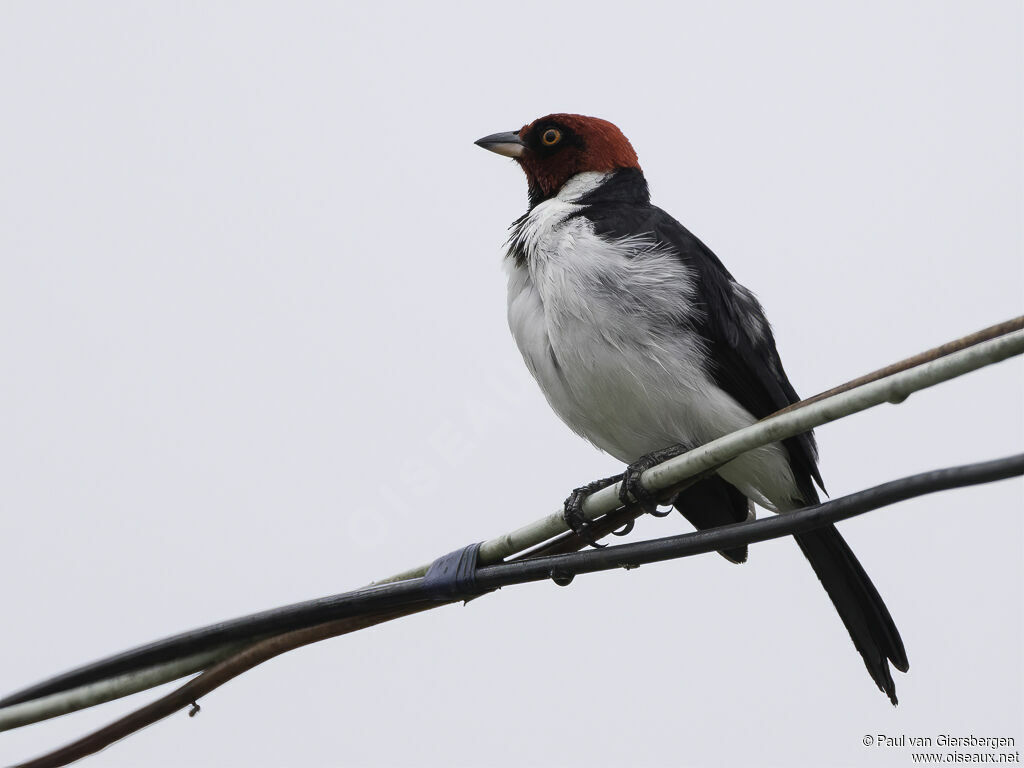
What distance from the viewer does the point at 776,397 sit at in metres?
4.78

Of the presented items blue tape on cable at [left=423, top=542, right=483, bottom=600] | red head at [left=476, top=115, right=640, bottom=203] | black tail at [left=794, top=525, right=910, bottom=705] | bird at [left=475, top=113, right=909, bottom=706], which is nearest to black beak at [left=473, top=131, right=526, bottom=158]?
red head at [left=476, top=115, right=640, bottom=203]

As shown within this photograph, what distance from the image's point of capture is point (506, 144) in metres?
6.16

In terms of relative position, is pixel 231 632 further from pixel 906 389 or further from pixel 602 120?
pixel 602 120

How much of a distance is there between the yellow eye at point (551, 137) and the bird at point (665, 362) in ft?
2.61

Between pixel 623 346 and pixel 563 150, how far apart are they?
5.75 ft

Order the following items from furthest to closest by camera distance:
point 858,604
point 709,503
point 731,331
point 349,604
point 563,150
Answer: point 563,150 → point 709,503 → point 731,331 → point 858,604 → point 349,604

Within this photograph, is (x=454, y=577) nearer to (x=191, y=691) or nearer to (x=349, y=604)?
(x=349, y=604)

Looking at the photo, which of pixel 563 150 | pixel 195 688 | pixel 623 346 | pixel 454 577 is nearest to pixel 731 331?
Result: pixel 623 346

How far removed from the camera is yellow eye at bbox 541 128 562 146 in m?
5.97

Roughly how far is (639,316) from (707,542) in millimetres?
1861

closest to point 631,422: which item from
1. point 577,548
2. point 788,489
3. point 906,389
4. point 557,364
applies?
point 557,364

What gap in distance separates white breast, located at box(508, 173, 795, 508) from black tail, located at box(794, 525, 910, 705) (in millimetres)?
400

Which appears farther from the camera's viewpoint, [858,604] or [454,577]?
[858,604]

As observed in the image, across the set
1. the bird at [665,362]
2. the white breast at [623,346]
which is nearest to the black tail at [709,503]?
the bird at [665,362]
